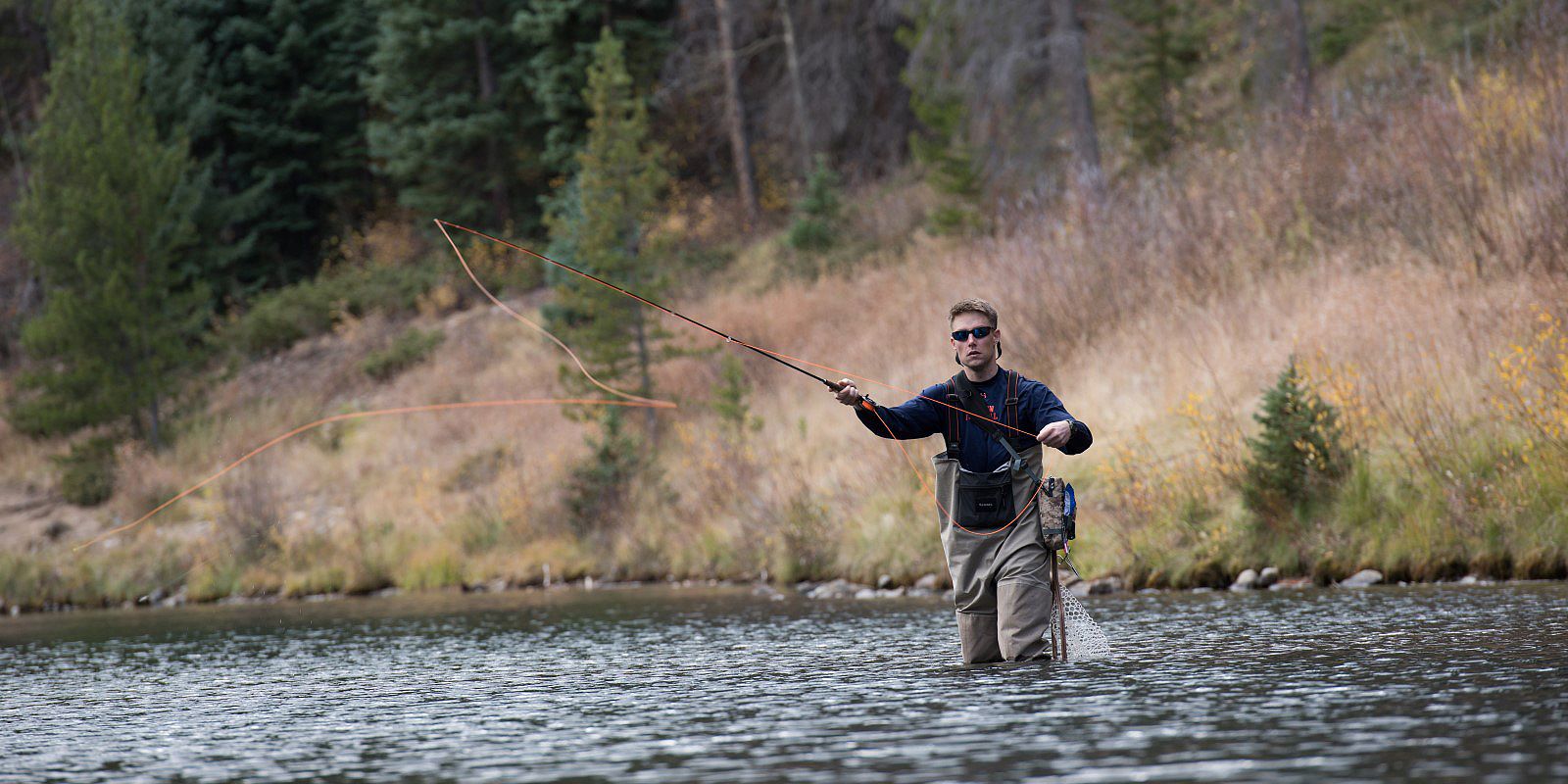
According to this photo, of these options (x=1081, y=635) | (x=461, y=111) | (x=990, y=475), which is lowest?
(x=1081, y=635)

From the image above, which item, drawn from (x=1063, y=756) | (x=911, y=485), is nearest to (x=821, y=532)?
(x=911, y=485)

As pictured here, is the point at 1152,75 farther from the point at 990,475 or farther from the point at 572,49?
the point at 990,475

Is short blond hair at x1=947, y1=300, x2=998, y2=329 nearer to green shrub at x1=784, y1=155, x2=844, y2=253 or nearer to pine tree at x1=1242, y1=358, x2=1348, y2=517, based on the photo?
pine tree at x1=1242, y1=358, x2=1348, y2=517

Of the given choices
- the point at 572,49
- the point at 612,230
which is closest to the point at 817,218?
the point at 612,230

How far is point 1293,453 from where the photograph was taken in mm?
11141

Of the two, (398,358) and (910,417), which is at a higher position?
(398,358)

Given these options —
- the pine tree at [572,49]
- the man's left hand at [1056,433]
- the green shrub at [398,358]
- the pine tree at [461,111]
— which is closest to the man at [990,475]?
the man's left hand at [1056,433]

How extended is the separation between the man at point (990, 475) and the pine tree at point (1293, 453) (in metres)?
4.54

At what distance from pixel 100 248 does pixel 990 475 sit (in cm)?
2282

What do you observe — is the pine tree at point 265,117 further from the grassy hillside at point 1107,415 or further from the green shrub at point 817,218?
the green shrub at point 817,218

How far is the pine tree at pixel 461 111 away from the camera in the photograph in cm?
3162

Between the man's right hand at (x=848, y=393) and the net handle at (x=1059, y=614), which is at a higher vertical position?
the man's right hand at (x=848, y=393)

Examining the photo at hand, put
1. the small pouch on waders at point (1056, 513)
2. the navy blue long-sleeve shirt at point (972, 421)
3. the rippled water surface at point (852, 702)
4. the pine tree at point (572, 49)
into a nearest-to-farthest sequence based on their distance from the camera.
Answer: the rippled water surface at point (852, 702)
the small pouch on waders at point (1056, 513)
the navy blue long-sleeve shirt at point (972, 421)
the pine tree at point (572, 49)

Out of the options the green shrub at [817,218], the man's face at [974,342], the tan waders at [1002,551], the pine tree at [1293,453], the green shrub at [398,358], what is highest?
the green shrub at [817,218]
